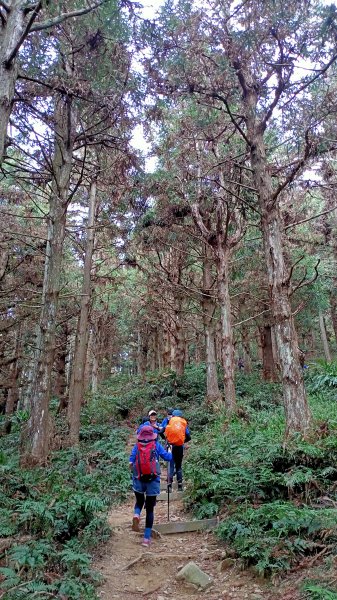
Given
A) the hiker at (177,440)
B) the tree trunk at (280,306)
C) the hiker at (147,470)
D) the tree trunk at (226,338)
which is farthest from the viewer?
the tree trunk at (226,338)

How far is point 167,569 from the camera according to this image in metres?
5.41

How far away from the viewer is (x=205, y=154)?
14.3 metres

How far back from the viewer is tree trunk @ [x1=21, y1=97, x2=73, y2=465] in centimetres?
867

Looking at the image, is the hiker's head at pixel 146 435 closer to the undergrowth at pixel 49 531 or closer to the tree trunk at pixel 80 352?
the undergrowth at pixel 49 531

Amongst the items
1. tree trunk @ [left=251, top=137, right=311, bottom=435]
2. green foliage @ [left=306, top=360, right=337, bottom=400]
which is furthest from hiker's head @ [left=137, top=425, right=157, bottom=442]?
green foliage @ [left=306, top=360, right=337, bottom=400]

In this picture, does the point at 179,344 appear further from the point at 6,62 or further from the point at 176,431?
the point at 6,62

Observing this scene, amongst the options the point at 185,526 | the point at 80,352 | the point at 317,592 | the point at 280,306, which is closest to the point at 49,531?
the point at 185,526

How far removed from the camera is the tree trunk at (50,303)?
8672 millimetres

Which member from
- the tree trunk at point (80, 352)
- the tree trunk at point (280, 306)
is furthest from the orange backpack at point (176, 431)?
the tree trunk at point (80, 352)

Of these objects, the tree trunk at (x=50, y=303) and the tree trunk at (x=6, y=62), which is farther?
the tree trunk at (x=50, y=303)

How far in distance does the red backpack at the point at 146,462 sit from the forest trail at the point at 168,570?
3.15ft

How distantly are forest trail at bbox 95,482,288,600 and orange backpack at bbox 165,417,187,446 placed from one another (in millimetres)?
2330

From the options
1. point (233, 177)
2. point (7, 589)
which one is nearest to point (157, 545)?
point (7, 589)

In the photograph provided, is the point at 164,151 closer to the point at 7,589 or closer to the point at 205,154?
the point at 205,154
